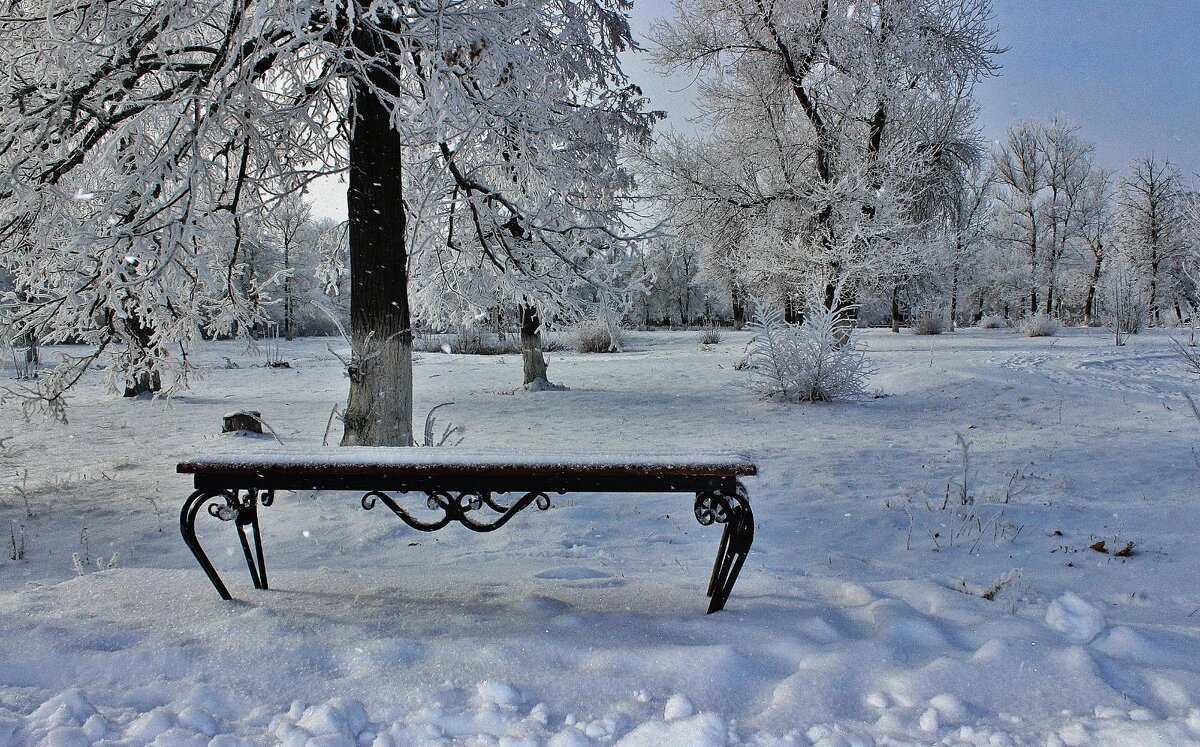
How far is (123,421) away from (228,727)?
30.3 feet

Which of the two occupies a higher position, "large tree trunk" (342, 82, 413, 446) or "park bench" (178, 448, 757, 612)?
"large tree trunk" (342, 82, 413, 446)

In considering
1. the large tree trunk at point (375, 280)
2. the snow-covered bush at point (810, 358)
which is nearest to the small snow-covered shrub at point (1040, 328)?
the snow-covered bush at point (810, 358)

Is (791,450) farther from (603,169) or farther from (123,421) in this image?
(123,421)

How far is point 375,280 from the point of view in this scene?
5.11 m

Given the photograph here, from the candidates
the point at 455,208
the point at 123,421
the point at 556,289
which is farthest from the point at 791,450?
the point at 123,421

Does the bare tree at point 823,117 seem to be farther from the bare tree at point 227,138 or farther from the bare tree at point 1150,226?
the bare tree at point 1150,226

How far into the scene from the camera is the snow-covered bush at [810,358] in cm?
929

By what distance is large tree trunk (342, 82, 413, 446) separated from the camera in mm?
5082

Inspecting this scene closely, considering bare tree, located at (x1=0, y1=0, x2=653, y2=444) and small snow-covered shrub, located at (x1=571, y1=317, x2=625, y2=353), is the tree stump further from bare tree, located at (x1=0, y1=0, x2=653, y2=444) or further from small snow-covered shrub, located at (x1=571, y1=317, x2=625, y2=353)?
small snow-covered shrub, located at (x1=571, y1=317, x2=625, y2=353)

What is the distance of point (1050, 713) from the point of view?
2072 millimetres

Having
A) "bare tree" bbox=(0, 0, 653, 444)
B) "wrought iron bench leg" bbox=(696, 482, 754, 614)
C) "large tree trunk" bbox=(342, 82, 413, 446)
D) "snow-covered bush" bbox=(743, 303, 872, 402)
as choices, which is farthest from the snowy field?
"snow-covered bush" bbox=(743, 303, 872, 402)

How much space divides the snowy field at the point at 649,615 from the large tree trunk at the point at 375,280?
0.75 metres

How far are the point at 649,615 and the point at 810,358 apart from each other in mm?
7296

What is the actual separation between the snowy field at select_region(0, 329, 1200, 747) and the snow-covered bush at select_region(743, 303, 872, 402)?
290cm
